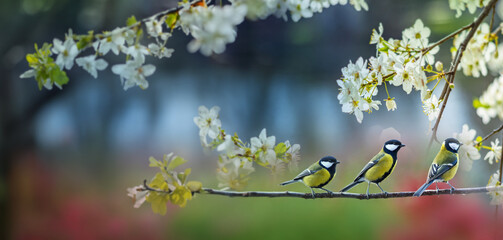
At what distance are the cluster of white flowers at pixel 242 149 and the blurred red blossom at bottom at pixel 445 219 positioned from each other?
1.07 feet

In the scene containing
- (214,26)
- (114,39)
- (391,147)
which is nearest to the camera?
(214,26)

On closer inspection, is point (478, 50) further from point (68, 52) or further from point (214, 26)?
point (68, 52)

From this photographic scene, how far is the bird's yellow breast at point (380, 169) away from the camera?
0.77 m

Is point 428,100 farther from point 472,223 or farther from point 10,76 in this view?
point 10,76

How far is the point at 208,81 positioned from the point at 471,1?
1.74 ft

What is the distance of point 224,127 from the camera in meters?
1.01

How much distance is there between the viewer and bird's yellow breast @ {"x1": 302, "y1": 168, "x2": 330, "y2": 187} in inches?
30.8

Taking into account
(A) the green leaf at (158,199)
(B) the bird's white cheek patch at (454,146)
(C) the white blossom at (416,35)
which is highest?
(C) the white blossom at (416,35)

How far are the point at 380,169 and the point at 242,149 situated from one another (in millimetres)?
231

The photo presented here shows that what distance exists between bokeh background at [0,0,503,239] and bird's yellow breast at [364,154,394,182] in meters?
0.04

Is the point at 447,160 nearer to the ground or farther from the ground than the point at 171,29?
nearer to the ground

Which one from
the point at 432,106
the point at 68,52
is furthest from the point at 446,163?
the point at 68,52

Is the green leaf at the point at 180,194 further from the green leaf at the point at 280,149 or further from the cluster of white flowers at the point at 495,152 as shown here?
the cluster of white flowers at the point at 495,152

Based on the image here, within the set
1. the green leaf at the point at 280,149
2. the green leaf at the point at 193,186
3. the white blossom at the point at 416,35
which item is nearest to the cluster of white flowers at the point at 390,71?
the white blossom at the point at 416,35
